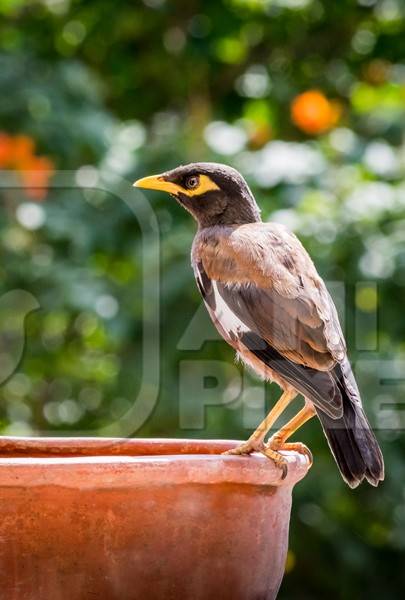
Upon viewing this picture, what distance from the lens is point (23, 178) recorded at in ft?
20.7

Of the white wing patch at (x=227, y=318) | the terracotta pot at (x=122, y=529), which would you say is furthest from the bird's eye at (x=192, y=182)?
the terracotta pot at (x=122, y=529)

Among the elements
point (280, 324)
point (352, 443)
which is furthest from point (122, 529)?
point (280, 324)

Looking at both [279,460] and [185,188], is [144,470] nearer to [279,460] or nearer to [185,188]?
[279,460]

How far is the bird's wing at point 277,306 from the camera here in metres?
3.59

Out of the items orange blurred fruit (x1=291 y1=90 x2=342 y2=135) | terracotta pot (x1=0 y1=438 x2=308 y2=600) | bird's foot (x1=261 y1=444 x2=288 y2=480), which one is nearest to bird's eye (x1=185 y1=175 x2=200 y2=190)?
bird's foot (x1=261 y1=444 x2=288 y2=480)

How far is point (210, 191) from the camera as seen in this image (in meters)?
4.30

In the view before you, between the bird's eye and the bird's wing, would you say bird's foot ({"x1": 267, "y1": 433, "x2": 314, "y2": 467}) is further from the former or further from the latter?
the bird's eye

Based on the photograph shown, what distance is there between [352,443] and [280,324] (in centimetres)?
47

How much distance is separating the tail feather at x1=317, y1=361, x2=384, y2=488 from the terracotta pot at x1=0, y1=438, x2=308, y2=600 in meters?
0.43

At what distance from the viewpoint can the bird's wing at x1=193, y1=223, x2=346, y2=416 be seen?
11.8ft

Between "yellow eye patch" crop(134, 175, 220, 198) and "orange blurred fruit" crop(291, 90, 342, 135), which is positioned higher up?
"orange blurred fruit" crop(291, 90, 342, 135)

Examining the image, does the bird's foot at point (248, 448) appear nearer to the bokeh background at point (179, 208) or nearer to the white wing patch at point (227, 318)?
the white wing patch at point (227, 318)

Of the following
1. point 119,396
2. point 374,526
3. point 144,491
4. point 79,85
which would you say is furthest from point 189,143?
point 144,491

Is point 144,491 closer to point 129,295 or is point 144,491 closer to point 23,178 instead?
point 129,295
